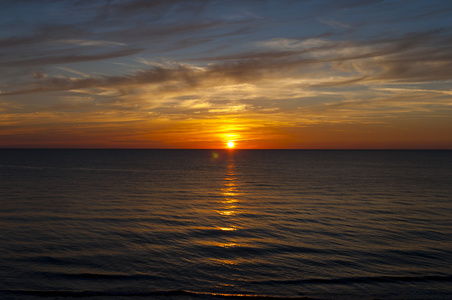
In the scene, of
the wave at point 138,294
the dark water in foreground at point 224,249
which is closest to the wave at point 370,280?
the dark water in foreground at point 224,249

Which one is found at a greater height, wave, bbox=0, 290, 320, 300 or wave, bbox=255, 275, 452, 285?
wave, bbox=0, 290, 320, 300

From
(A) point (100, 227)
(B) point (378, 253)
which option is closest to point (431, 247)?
(B) point (378, 253)

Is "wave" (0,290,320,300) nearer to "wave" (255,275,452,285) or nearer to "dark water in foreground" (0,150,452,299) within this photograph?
"dark water in foreground" (0,150,452,299)

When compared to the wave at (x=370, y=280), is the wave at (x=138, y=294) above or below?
above

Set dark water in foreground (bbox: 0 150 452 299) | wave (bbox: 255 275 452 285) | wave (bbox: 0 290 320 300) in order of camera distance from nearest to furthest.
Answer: wave (bbox: 0 290 320 300) < dark water in foreground (bbox: 0 150 452 299) < wave (bbox: 255 275 452 285)

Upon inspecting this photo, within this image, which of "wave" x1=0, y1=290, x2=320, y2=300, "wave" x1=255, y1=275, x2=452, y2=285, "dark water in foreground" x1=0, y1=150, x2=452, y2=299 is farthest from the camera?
"wave" x1=255, y1=275, x2=452, y2=285

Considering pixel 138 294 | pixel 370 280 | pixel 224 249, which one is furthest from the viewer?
pixel 224 249

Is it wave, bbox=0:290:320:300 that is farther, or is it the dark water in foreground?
the dark water in foreground

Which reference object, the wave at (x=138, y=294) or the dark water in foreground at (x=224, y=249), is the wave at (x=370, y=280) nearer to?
the dark water in foreground at (x=224, y=249)

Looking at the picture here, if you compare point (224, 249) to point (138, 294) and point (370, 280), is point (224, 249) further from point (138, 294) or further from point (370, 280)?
point (370, 280)

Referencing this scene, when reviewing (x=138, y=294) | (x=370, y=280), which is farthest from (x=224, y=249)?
(x=370, y=280)

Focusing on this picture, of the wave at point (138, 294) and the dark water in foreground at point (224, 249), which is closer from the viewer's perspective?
the wave at point (138, 294)

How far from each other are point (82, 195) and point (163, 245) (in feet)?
88.5

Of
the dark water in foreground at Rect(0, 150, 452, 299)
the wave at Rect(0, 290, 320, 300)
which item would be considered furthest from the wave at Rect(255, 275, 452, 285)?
the wave at Rect(0, 290, 320, 300)
